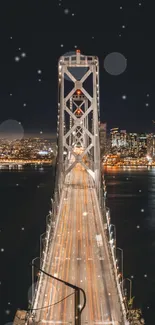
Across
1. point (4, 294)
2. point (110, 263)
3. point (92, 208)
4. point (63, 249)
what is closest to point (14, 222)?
point (92, 208)

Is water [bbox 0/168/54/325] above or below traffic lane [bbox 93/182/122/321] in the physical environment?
below

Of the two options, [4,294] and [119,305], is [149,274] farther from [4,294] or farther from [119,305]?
[119,305]

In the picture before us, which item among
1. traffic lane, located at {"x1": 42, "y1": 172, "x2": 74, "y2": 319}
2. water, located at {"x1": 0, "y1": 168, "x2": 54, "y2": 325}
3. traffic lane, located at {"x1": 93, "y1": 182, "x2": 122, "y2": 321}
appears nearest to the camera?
traffic lane, located at {"x1": 93, "y1": 182, "x2": 122, "y2": 321}

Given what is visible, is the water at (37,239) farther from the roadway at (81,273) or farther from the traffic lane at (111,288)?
the traffic lane at (111,288)

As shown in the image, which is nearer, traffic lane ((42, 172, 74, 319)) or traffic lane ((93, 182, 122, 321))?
traffic lane ((93, 182, 122, 321))

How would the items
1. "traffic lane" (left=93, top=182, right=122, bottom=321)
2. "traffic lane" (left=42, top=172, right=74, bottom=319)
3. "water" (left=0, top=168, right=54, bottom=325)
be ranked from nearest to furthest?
"traffic lane" (left=93, top=182, right=122, bottom=321), "traffic lane" (left=42, top=172, right=74, bottom=319), "water" (left=0, top=168, right=54, bottom=325)

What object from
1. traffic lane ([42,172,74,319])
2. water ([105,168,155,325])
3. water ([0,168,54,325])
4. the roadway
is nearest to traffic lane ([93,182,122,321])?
the roadway

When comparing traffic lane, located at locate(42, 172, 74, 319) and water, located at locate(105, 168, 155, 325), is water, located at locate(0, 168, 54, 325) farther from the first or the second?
water, located at locate(105, 168, 155, 325)
